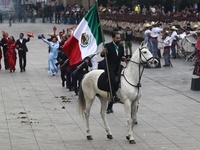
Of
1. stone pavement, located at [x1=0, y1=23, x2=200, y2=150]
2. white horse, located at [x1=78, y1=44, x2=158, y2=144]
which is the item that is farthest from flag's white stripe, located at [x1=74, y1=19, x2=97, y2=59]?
stone pavement, located at [x1=0, y1=23, x2=200, y2=150]

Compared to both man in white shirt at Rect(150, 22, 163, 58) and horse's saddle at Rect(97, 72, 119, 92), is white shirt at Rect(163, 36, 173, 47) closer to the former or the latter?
man in white shirt at Rect(150, 22, 163, 58)

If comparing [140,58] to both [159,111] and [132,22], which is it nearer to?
[159,111]

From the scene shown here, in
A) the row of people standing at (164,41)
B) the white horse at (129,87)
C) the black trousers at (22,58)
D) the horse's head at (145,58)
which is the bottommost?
the black trousers at (22,58)

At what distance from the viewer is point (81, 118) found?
17.2 metres

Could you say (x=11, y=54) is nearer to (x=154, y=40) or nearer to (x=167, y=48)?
(x=154, y=40)

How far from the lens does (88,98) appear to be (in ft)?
49.3

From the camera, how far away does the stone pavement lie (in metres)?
14.3

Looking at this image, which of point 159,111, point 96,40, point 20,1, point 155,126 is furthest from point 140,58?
point 20,1

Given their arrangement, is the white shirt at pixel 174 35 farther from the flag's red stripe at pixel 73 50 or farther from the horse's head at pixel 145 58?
the horse's head at pixel 145 58

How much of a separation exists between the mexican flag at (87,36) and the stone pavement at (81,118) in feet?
5.95

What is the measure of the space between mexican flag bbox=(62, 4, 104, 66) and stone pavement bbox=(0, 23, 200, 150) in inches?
71.4

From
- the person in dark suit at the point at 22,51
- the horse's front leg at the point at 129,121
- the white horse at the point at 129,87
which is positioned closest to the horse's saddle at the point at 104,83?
the white horse at the point at 129,87

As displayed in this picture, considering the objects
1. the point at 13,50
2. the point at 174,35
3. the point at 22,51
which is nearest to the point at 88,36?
the point at 22,51

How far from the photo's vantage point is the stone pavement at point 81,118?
1432 centimetres
